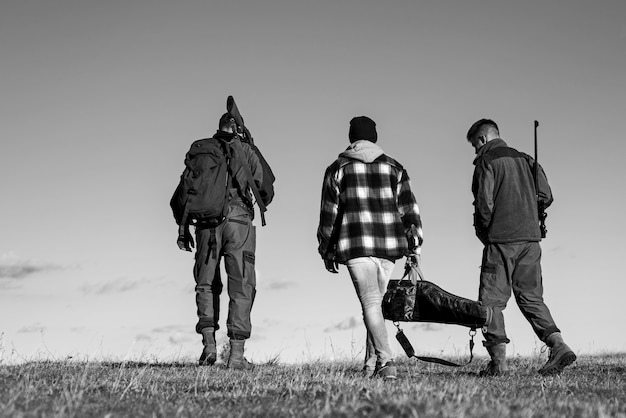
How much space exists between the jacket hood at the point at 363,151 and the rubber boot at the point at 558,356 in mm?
3211

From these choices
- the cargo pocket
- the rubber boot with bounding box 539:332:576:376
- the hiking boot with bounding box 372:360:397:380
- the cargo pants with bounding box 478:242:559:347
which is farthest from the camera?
the cargo pocket

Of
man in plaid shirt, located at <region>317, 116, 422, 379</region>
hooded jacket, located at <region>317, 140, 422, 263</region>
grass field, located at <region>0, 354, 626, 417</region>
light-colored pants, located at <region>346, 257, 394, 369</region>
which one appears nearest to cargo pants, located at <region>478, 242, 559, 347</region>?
grass field, located at <region>0, 354, 626, 417</region>

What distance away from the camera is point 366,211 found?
7.49 metres

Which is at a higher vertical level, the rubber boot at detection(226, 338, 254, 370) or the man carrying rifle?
the man carrying rifle

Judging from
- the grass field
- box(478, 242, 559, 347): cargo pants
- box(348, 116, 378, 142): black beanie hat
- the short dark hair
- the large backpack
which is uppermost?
the short dark hair

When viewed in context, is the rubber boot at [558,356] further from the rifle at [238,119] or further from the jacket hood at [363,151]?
the rifle at [238,119]

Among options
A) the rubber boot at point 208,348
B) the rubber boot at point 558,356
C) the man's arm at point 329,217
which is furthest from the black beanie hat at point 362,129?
the rubber boot at point 558,356

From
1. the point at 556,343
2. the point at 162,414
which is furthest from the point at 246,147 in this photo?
the point at 162,414

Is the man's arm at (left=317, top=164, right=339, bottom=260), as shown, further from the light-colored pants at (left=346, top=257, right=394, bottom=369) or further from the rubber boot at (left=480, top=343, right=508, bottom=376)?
the rubber boot at (left=480, top=343, right=508, bottom=376)

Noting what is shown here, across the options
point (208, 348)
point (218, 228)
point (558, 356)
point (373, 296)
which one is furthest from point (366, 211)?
point (558, 356)

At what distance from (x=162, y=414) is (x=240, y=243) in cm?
449

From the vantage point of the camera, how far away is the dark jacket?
8.94m

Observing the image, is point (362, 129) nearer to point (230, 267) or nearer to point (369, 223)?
point (369, 223)

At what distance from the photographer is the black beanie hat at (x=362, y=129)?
25.9 feet
